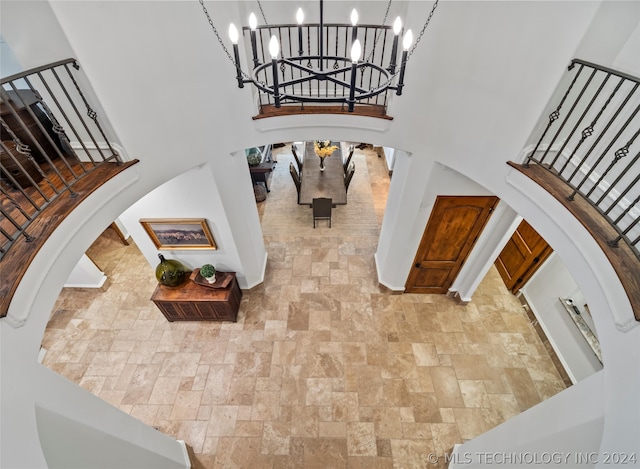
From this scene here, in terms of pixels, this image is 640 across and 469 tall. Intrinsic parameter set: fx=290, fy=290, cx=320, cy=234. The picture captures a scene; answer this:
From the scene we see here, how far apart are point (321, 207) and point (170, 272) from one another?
3.07 meters

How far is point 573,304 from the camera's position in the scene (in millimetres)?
4074

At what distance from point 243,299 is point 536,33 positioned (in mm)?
4933

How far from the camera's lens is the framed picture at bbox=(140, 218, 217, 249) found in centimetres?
405

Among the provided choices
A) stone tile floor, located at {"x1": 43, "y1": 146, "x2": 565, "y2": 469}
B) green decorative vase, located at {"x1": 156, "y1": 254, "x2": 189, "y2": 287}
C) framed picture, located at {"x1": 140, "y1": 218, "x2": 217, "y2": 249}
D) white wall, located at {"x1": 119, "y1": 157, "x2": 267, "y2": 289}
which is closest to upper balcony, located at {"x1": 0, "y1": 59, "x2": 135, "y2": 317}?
white wall, located at {"x1": 119, "y1": 157, "x2": 267, "y2": 289}

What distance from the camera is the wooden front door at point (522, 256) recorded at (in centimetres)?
443

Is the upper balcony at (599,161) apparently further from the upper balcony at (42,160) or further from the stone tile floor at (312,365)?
the upper balcony at (42,160)

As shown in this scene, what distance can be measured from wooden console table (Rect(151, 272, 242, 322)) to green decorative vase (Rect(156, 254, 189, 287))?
0.48 feet

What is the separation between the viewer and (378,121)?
3.57 m

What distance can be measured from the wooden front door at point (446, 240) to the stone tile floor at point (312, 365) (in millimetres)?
401

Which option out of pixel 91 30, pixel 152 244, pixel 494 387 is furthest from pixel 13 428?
pixel 494 387

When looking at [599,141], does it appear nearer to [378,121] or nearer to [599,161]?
[599,161]

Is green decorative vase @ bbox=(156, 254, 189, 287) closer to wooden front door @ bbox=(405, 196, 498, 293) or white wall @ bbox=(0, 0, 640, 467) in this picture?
white wall @ bbox=(0, 0, 640, 467)

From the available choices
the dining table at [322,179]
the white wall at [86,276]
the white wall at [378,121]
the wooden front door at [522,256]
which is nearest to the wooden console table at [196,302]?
the white wall at [86,276]

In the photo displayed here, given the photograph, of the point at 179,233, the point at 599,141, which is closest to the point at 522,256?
the point at 599,141
